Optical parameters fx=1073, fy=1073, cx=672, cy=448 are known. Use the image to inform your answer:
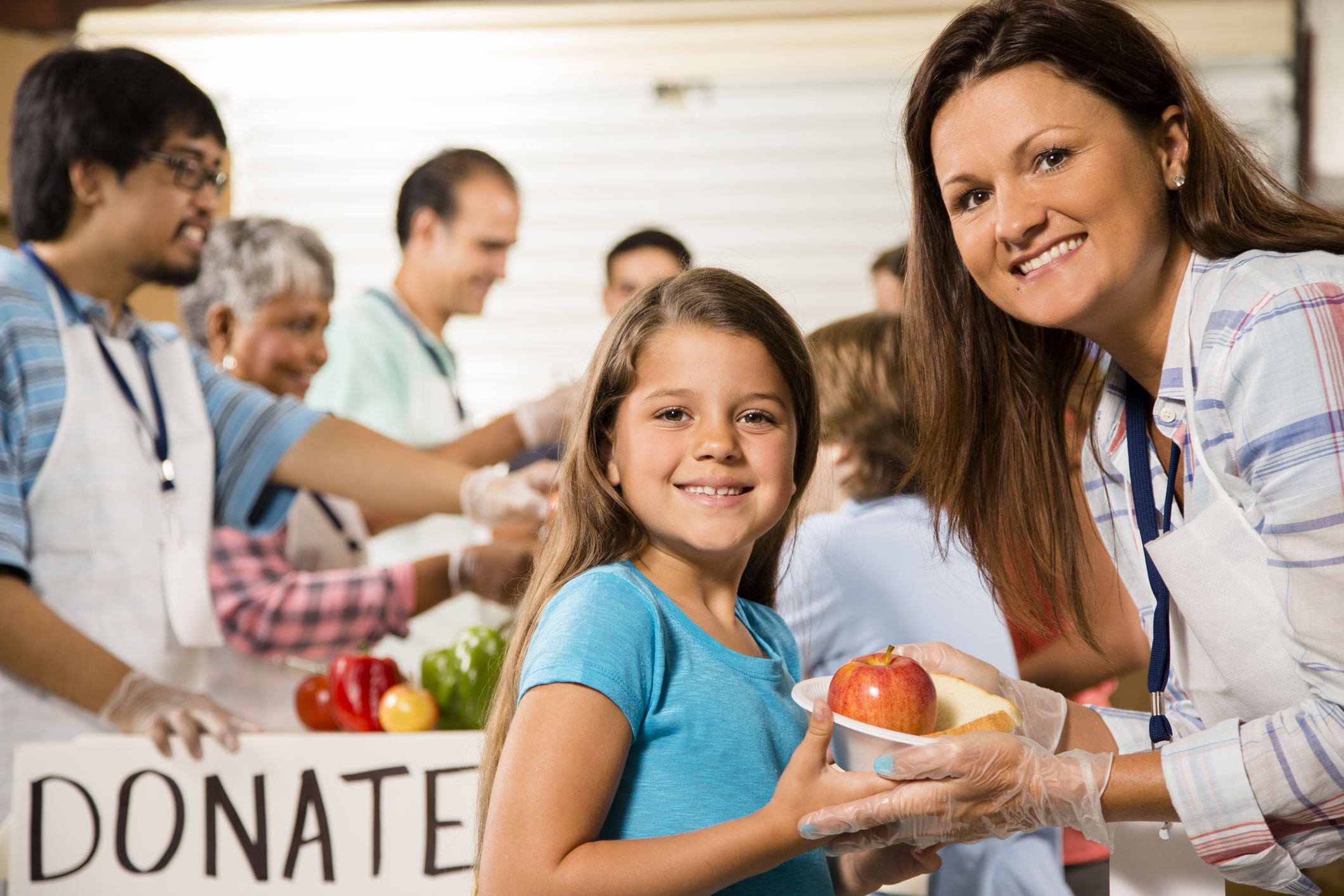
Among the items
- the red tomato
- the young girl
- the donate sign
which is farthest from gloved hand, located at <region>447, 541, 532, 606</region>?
the young girl

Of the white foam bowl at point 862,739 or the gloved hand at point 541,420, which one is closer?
the white foam bowl at point 862,739

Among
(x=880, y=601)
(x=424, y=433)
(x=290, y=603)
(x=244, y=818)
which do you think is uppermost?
(x=424, y=433)

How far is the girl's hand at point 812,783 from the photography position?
1.08 m

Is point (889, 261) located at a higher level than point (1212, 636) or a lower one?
higher

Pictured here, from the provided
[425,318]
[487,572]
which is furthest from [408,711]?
[425,318]

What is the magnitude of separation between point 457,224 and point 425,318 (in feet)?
1.02

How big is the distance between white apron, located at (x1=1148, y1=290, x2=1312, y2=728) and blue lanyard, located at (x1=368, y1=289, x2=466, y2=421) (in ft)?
7.85

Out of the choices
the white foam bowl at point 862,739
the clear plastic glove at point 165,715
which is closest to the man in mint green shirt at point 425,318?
the clear plastic glove at point 165,715

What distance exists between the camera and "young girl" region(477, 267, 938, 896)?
106 cm

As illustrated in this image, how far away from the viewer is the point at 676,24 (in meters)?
4.23

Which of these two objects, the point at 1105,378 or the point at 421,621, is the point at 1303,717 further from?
the point at 421,621

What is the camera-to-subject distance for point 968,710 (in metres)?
1.33

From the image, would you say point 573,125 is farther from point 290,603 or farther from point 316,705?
point 316,705

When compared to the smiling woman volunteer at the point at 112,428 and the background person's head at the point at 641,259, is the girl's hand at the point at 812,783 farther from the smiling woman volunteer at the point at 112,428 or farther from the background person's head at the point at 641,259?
the background person's head at the point at 641,259
